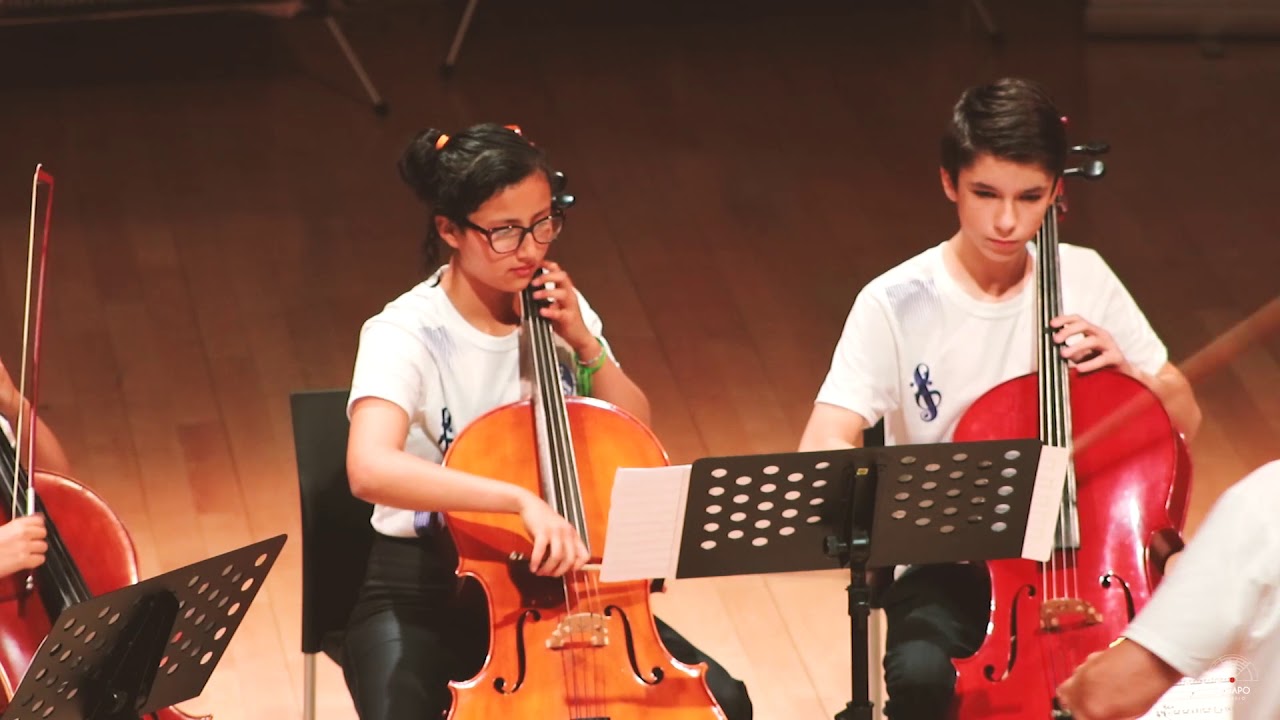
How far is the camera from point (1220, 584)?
71.9 inches

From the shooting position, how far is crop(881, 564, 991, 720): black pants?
9.03 feet

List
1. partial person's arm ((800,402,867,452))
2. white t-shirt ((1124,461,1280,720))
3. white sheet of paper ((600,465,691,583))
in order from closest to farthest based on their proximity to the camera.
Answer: white t-shirt ((1124,461,1280,720)) → white sheet of paper ((600,465,691,583)) → partial person's arm ((800,402,867,452))

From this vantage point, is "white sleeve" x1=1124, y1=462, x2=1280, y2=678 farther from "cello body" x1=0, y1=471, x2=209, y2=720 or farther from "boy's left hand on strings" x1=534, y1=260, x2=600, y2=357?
"cello body" x1=0, y1=471, x2=209, y2=720

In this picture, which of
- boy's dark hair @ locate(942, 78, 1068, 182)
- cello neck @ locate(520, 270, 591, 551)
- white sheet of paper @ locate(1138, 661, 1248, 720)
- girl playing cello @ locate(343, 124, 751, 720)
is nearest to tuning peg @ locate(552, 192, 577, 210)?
girl playing cello @ locate(343, 124, 751, 720)

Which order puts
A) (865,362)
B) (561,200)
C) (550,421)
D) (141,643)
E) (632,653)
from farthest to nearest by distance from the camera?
1. (865,362)
2. (561,200)
3. (550,421)
4. (632,653)
5. (141,643)

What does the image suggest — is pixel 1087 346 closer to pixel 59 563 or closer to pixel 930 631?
pixel 930 631

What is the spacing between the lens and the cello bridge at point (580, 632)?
8.34 ft

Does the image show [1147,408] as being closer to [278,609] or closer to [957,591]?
[957,591]

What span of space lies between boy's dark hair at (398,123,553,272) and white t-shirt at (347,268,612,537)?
6.0 inches

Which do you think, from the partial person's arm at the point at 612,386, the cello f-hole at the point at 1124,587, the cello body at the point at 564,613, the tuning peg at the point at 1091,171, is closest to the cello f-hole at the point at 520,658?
the cello body at the point at 564,613

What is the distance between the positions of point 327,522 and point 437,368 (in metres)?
0.33

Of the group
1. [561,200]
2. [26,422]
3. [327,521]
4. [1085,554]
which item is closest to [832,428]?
[1085,554]

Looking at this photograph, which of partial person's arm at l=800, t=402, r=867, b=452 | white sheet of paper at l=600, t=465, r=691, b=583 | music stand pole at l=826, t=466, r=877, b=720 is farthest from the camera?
partial person's arm at l=800, t=402, r=867, b=452

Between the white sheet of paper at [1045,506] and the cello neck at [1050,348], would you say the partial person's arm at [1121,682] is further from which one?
→ the cello neck at [1050,348]
